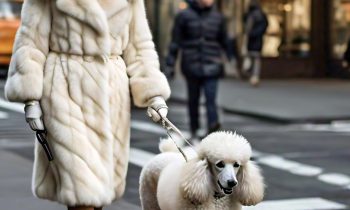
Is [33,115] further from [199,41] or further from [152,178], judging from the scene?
[199,41]

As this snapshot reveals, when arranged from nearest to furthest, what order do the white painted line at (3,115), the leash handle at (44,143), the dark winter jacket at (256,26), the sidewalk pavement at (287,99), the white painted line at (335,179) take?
the leash handle at (44,143)
the white painted line at (335,179)
the sidewalk pavement at (287,99)
the white painted line at (3,115)
the dark winter jacket at (256,26)

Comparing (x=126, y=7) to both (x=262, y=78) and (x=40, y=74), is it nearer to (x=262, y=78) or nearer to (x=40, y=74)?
(x=40, y=74)

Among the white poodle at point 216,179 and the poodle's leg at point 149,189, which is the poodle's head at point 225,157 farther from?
the poodle's leg at point 149,189

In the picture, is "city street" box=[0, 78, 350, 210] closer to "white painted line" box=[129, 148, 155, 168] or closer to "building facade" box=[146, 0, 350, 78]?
"white painted line" box=[129, 148, 155, 168]

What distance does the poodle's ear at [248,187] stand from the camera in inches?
197

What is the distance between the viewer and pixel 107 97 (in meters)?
5.36

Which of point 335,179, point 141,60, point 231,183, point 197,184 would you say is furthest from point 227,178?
point 335,179

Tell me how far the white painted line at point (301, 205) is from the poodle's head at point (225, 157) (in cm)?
300

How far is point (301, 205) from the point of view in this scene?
8227mm

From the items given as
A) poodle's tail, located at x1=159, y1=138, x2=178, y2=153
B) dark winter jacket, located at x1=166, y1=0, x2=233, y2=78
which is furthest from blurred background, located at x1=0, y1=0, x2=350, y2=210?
poodle's tail, located at x1=159, y1=138, x2=178, y2=153

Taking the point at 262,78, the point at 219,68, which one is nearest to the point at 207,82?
the point at 219,68

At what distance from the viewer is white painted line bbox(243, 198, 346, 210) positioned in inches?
318

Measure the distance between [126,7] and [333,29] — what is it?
18.8 m

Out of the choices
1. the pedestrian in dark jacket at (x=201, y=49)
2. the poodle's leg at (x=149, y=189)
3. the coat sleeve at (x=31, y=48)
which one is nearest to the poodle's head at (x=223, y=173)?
the poodle's leg at (x=149, y=189)
